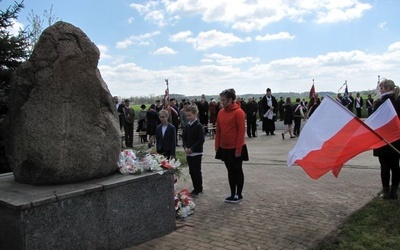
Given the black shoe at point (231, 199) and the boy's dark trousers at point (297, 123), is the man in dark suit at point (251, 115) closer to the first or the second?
the boy's dark trousers at point (297, 123)

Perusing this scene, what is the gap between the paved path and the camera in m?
5.08

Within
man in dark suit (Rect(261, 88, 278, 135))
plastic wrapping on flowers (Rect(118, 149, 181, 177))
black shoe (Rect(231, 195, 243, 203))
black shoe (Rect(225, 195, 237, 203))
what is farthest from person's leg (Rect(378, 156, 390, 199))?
man in dark suit (Rect(261, 88, 278, 135))

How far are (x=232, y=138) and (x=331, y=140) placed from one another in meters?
1.78

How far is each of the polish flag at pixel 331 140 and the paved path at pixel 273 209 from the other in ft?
2.88

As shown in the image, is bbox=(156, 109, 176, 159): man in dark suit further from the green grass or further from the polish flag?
the green grass

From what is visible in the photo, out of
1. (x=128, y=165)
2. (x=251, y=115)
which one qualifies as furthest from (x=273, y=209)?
(x=251, y=115)

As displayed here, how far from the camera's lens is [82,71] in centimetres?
496

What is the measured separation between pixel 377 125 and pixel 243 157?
2.17 meters

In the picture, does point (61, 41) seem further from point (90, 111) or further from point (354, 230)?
point (354, 230)

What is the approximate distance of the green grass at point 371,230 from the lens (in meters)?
4.85

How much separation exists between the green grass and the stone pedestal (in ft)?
6.95

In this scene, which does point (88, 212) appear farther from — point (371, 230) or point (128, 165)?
point (371, 230)

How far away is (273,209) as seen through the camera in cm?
647

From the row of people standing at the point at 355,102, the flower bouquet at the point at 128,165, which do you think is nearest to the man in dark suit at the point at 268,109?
the row of people standing at the point at 355,102
